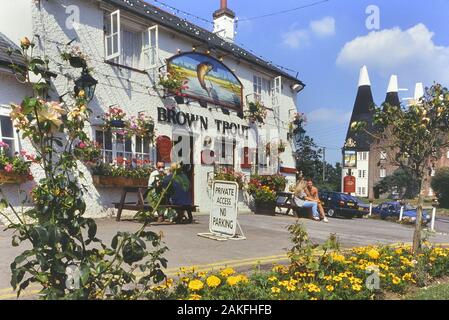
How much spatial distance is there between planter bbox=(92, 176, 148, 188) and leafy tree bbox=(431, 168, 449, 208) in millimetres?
35675

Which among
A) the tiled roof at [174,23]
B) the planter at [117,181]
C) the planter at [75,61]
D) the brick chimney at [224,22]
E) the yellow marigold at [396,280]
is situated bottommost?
the yellow marigold at [396,280]

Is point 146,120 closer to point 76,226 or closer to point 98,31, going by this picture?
point 98,31

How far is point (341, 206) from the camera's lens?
19.4 metres

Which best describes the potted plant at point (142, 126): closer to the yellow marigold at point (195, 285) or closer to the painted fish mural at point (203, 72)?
the painted fish mural at point (203, 72)

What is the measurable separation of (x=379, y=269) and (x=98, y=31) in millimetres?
9072

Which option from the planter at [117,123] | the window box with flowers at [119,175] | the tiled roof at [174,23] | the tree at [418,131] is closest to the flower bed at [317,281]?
the tree at [418,131]

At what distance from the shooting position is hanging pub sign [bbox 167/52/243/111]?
1305 cm

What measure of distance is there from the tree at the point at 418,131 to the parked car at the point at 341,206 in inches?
519

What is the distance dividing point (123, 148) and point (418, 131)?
7.52m

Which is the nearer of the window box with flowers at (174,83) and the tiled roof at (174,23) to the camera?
Result: the tiled roof at (174,23)

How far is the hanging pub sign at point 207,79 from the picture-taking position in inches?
514

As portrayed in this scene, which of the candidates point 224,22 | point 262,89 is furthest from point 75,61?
point 224,22
